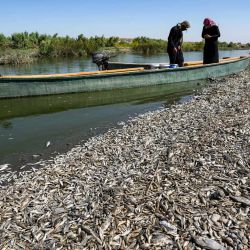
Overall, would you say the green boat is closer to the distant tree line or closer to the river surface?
the river surface

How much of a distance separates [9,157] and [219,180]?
5096mm

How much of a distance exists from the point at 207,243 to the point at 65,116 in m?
9.17

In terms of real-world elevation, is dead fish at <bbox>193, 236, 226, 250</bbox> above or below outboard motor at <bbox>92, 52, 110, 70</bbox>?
below

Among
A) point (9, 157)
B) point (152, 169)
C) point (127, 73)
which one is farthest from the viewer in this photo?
point (127, 73)

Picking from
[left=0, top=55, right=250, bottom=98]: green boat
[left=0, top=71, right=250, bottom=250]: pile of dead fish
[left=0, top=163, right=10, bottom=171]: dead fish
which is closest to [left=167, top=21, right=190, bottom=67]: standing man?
[left=0, top=55, right=250, bottom=98]: green boat

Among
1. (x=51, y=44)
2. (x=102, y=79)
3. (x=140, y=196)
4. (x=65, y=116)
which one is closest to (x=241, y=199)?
(x=140, y=196)

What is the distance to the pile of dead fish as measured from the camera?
4254mm

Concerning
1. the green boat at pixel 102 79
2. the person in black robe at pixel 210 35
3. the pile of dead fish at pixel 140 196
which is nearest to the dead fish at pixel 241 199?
the pile of dead fish at pixel 140 196

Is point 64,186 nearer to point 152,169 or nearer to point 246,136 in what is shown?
point 152,169

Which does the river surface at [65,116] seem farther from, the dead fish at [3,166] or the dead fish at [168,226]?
the dead fish at [168,226]

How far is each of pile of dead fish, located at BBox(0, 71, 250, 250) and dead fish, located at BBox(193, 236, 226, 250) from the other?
0.01 metres

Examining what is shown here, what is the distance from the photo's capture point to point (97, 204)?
200 inches

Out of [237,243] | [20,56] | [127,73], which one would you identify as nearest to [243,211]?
[237,243]

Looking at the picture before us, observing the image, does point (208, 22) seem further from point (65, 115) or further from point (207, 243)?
point (207, 243)
